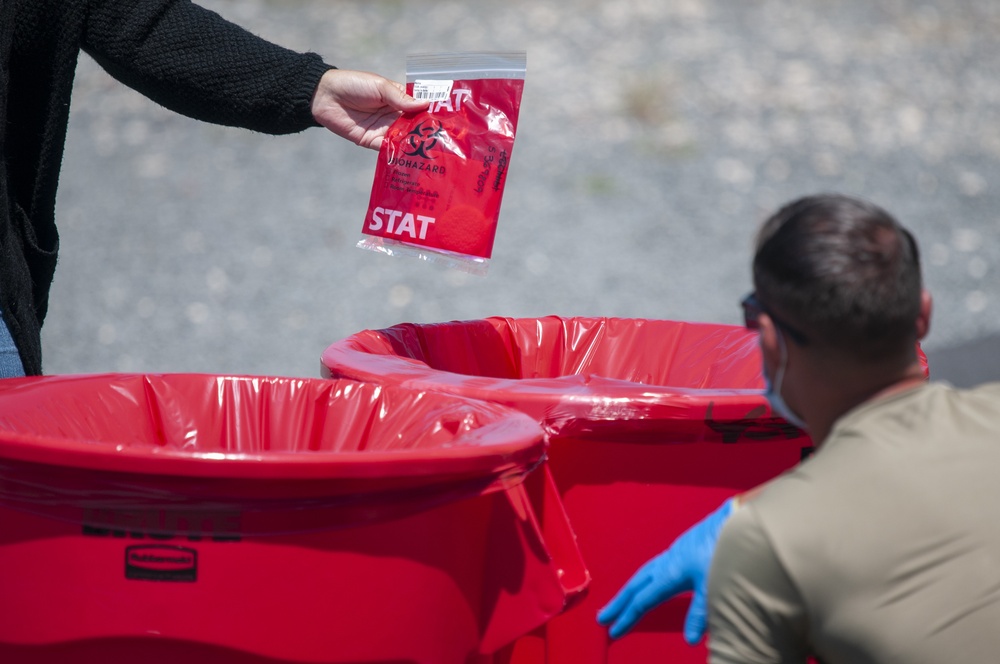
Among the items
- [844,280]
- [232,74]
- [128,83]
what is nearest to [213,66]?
[232,74]

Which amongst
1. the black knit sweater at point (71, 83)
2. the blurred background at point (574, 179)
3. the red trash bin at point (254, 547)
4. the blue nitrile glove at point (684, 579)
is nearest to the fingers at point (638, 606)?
the blue nitrile glove at point (684, 579)

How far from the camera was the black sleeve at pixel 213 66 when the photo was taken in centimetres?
203

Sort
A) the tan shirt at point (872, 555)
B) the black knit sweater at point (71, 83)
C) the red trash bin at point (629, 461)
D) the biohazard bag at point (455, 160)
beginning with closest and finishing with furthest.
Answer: the tan shirt at point (872, 555) → the red trash bin at point (629, 461) → the black knit sweater at point (71, 83) → the biohazard bag at point (455, 160)

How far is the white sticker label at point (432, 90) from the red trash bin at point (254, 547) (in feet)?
2.30

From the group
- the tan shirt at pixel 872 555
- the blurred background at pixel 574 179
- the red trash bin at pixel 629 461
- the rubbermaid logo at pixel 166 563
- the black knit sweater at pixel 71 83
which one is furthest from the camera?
the blurred background at pixel 574 179

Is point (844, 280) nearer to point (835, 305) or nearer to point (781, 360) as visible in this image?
point (835, 305)

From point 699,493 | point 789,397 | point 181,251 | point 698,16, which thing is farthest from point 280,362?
point 698,16

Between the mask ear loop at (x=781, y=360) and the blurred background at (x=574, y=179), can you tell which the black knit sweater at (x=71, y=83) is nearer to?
the mask ear loop at (x=781, y=360)

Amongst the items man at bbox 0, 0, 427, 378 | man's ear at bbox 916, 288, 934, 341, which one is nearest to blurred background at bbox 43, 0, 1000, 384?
man at bbox 0, 0, 427, 378

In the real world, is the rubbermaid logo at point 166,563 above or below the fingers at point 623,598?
below

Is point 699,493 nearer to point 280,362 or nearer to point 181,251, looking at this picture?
point 280,362

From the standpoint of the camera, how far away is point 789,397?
1.29 meters

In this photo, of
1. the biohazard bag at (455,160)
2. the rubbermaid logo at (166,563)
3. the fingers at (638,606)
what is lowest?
the rubbermaid logo at (166,563)

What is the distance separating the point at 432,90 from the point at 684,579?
Answer: 1051 millimetres
